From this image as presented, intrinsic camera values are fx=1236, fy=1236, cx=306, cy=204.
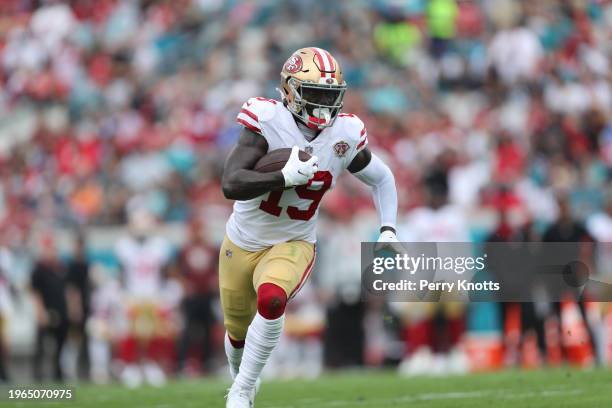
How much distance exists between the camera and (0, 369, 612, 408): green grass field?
6.85 meters

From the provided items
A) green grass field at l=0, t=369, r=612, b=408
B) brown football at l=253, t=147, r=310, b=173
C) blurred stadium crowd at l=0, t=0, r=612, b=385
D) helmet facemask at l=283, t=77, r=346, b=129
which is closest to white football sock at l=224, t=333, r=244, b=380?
green grass field at l=0, t=369, r=612, b=408

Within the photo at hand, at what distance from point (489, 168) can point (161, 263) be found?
136 inches

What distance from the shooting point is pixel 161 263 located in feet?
41.3

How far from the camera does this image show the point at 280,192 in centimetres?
620

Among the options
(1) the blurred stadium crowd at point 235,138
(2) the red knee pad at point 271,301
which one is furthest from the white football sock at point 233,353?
(1) the blurred stadium crowd at point 235,138

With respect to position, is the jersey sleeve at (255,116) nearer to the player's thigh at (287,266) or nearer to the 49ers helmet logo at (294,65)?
the 49ers helmet logo at (294,65)

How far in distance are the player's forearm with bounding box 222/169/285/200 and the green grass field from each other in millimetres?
1675

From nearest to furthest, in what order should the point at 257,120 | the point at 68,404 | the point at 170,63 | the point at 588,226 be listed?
the point at 257,120, the point at 68,404, the point at 588,226, the point at 170,63

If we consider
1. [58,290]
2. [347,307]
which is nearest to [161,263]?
[58,290]

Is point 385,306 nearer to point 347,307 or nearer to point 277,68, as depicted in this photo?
point 347,307

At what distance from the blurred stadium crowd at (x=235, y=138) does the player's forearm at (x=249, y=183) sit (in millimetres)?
A: 5200

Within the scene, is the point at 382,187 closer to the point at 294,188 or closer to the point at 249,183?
the point at 294,188

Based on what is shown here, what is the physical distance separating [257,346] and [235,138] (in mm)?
8160

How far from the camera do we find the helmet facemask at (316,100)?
6.05m
